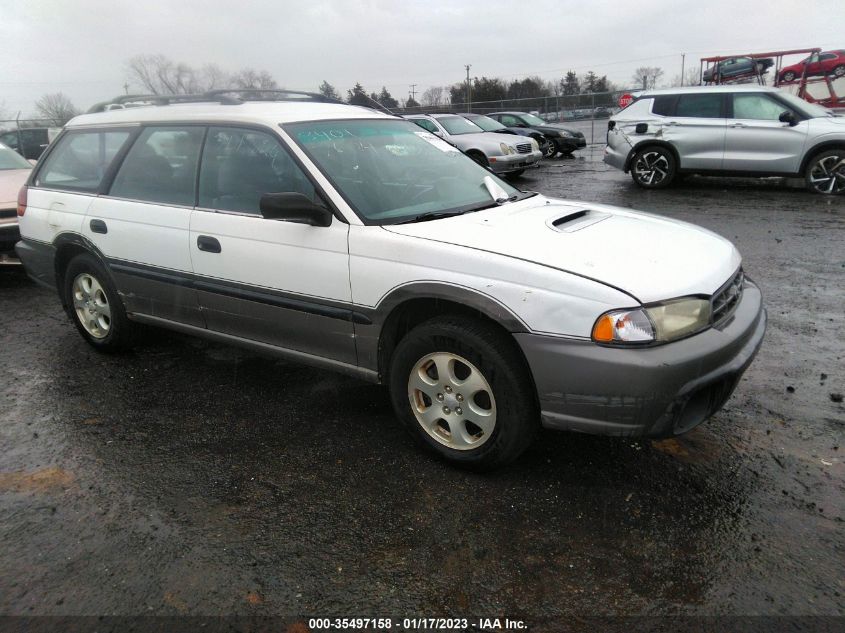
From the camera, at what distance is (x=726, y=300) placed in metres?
2.86

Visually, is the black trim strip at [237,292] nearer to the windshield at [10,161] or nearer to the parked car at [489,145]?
the windshield at [10,161]

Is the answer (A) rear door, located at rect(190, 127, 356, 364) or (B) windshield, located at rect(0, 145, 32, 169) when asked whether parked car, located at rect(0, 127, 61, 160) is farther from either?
(A) rear door, located at rect(190, 127, 356, 364)

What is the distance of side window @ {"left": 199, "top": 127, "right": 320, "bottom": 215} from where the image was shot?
11.1ft

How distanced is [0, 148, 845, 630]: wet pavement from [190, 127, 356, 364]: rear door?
564mm

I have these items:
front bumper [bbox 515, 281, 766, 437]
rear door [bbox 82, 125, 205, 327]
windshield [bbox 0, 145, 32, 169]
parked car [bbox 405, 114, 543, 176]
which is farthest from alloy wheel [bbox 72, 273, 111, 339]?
parked car [bbox 405, 114, 543, 176]

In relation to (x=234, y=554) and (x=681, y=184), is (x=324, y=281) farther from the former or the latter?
(x=681, y=184)

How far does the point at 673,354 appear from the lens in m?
2.46

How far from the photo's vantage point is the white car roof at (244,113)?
3.57m

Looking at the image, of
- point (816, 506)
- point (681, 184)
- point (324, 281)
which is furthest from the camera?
point (681, 184)

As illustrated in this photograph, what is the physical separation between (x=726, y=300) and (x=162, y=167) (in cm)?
337

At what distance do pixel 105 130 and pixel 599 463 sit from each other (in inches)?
157

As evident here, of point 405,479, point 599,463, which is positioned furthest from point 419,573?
point 599,463

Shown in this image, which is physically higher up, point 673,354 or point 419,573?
point 673,354

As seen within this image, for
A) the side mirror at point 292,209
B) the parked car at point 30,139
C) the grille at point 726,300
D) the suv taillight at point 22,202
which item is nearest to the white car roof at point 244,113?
the side mirror at point 292,209
